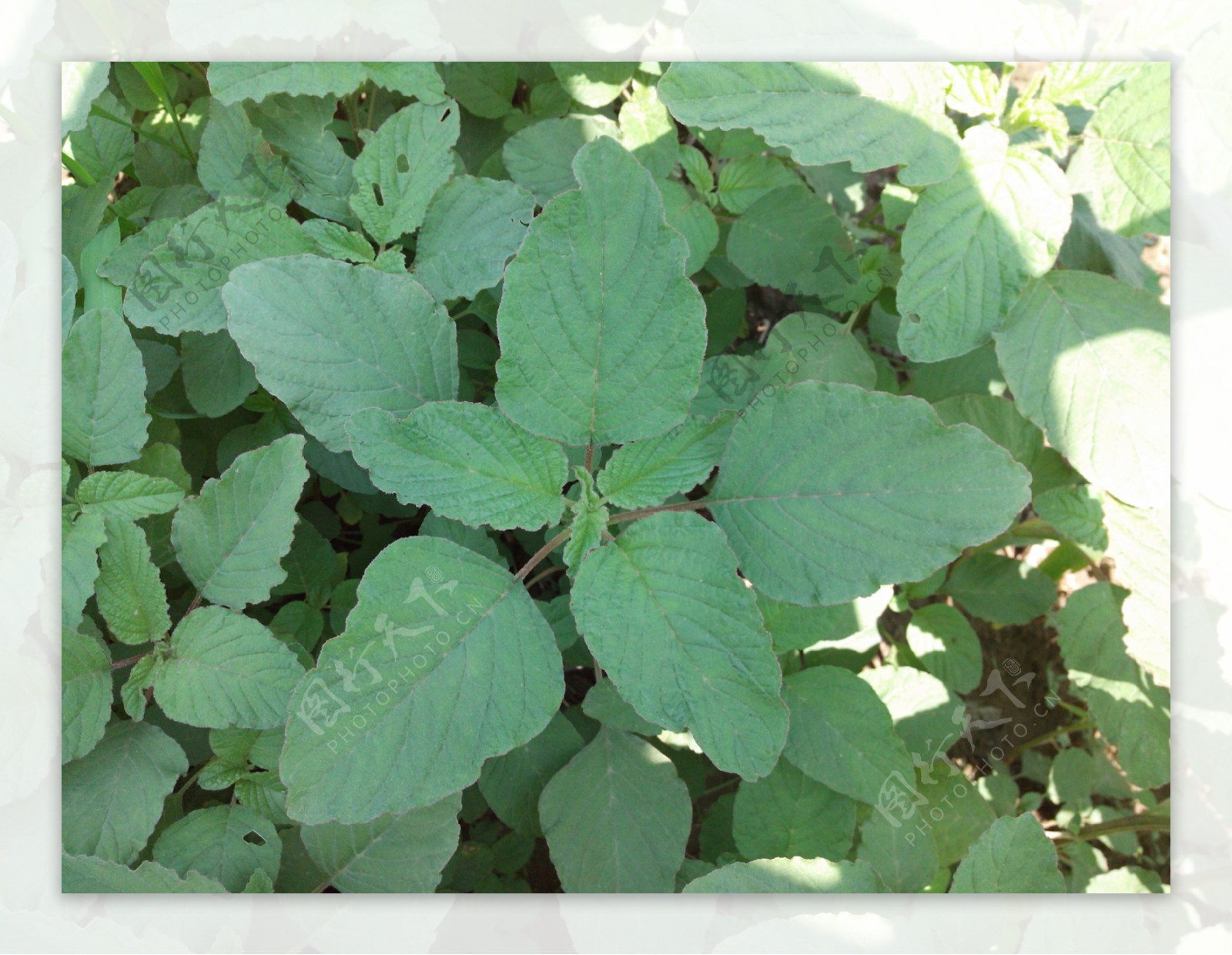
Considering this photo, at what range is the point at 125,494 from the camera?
1.27 metres

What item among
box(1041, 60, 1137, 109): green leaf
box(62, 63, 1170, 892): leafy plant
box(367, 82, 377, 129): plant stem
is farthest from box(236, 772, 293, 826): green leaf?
box(1041, 60, 1137, 109): green leaf

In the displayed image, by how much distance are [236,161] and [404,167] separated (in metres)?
0.27

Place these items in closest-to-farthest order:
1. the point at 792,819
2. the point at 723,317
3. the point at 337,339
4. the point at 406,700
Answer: the point at 406,700 < the point at 337,339 < the point at 792,819 < the point at 723,317

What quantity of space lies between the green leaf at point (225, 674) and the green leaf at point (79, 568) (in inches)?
4.9

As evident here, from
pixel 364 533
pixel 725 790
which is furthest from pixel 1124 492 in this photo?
pixel 364 533

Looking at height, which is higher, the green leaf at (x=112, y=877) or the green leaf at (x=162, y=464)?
the green leaf at (x=162, y=464)

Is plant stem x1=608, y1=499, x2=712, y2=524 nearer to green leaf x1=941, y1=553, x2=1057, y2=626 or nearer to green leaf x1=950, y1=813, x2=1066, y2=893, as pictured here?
green leaf x1=950, y1=813, x2=1066, y2=893

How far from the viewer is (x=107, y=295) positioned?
4.43 ft

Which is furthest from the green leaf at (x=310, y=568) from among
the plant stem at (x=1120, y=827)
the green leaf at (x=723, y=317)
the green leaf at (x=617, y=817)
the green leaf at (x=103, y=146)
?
the plant stem at (x=1120, y=827)

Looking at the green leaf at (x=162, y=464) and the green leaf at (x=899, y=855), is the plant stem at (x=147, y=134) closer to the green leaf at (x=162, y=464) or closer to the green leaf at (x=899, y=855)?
the green leaf at (x=162, y=464)

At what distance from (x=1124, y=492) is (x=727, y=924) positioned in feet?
2.63

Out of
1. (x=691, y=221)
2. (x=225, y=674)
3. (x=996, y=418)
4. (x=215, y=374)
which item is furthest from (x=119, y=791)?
(x=996, y=418)

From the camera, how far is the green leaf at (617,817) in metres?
1.27

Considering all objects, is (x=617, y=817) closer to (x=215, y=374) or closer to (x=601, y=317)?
(x=601, y=317)
